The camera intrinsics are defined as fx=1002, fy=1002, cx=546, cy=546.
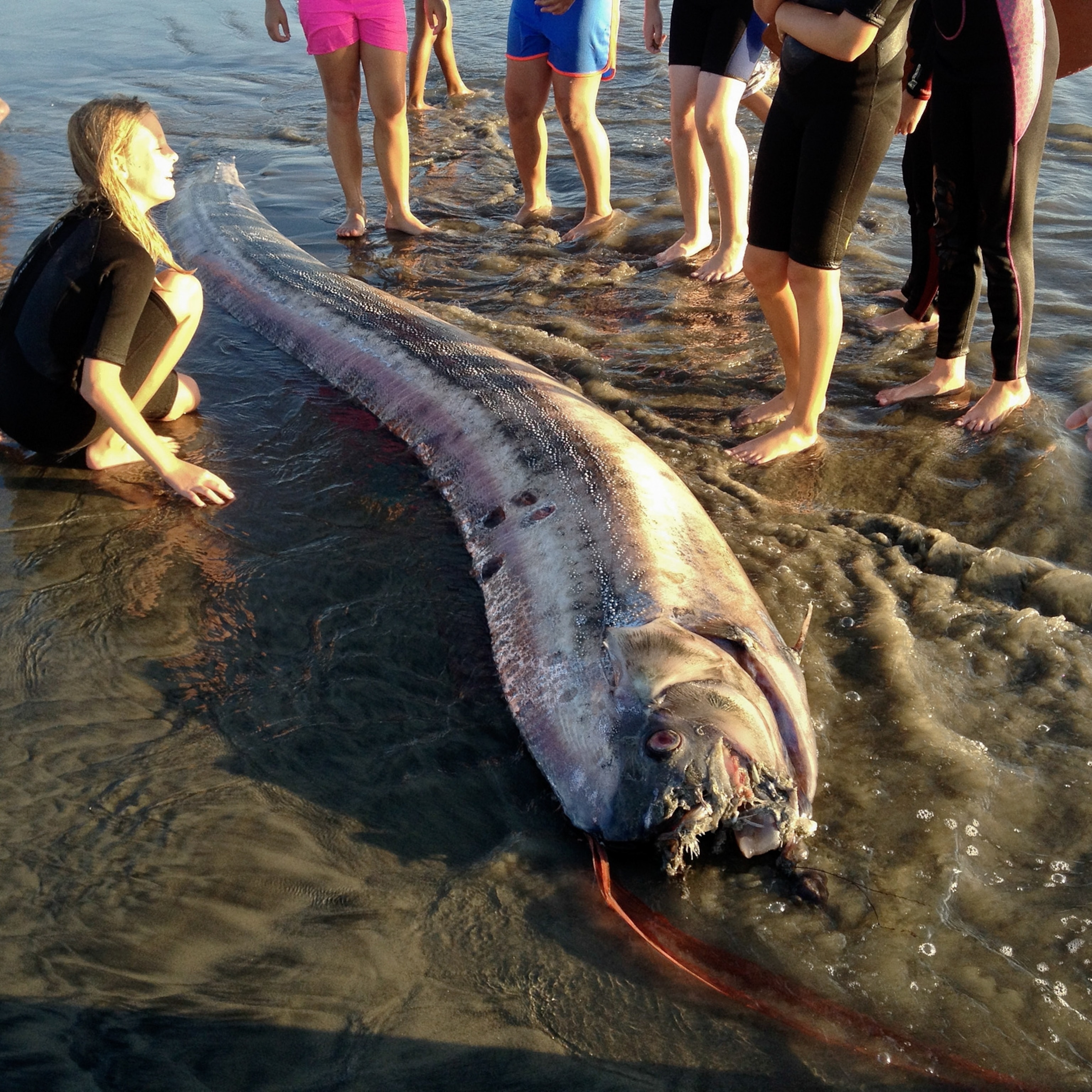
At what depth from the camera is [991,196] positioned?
13.2ft

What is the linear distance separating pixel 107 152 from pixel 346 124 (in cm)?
355

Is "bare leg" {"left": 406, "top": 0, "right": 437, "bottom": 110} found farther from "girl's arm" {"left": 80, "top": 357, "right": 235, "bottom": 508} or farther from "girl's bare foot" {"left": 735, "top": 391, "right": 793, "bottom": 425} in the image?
"girl's arm" {"left": 80, "top": 357, "right": 235, "bottom": 508}

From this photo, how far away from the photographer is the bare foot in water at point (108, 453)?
4.33 m

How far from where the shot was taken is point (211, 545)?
12.8 feet

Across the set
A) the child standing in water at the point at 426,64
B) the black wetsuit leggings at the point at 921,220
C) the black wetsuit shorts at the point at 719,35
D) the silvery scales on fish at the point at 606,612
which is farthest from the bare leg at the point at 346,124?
the black wetsuit leggings at the point at 921,220

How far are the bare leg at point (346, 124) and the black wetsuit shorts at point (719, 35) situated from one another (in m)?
2.26

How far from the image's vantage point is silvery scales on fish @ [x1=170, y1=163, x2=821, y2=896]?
2.49m

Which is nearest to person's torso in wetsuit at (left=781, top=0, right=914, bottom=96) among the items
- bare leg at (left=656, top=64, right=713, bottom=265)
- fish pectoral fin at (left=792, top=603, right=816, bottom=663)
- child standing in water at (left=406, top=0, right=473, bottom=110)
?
fish pectoral fin at (left=792, top=603, right=816, bottom=663)

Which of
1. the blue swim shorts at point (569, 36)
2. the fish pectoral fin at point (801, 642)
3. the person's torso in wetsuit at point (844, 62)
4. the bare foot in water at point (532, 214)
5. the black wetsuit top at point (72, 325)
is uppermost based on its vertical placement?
the person's torso in wetsuit at point (844, 62)

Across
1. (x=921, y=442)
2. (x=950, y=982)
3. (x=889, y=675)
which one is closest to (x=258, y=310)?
(x=921, y=442)

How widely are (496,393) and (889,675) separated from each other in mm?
1980

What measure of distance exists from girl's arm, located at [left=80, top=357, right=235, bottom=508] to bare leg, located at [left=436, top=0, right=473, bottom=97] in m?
7.83

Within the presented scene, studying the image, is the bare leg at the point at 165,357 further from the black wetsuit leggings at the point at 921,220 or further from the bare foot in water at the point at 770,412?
Result: the black wetsuit leggings at the point at 921,220

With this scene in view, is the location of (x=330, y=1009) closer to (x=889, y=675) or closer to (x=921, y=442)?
(x=889, y=675)
